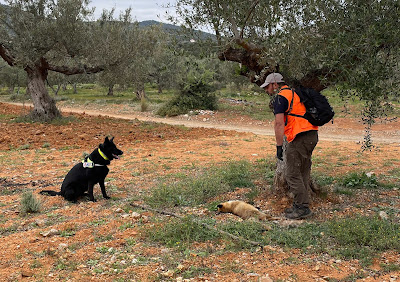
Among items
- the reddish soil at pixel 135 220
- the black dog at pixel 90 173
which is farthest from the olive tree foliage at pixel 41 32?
the black dog at pixel 90 173

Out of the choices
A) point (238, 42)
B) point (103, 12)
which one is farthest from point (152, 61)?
point (238, 42)

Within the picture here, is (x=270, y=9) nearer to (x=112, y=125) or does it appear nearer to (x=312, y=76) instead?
(x=312, y=76)

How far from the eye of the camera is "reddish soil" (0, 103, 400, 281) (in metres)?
4.30

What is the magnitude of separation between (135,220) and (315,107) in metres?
3.37

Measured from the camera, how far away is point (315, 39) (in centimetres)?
601

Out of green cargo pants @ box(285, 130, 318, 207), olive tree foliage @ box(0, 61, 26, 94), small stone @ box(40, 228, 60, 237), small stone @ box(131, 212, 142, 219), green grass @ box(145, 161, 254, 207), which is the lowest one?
small stone @ box(40, 228, 60, 237)

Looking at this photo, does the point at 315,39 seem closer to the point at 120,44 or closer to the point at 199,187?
the point at 199,187

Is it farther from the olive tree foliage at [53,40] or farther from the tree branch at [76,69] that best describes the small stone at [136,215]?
the tree branch at [76,69]

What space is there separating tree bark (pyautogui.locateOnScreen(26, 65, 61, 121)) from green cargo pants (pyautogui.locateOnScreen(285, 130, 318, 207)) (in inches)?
670

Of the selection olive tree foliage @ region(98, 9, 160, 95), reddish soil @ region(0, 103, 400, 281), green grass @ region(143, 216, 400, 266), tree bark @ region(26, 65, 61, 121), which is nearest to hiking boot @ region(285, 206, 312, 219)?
reddish soil @ region(0, 103, 400, 281)

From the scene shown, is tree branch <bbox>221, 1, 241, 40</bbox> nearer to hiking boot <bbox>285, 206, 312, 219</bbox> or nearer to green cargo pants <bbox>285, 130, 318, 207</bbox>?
green cargo pants <bbox>285, 130, 318, 207</bbox>

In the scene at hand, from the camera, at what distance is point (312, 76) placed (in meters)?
6.82

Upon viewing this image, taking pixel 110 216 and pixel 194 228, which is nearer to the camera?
pixel 194 228

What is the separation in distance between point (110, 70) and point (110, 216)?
15.0 m
